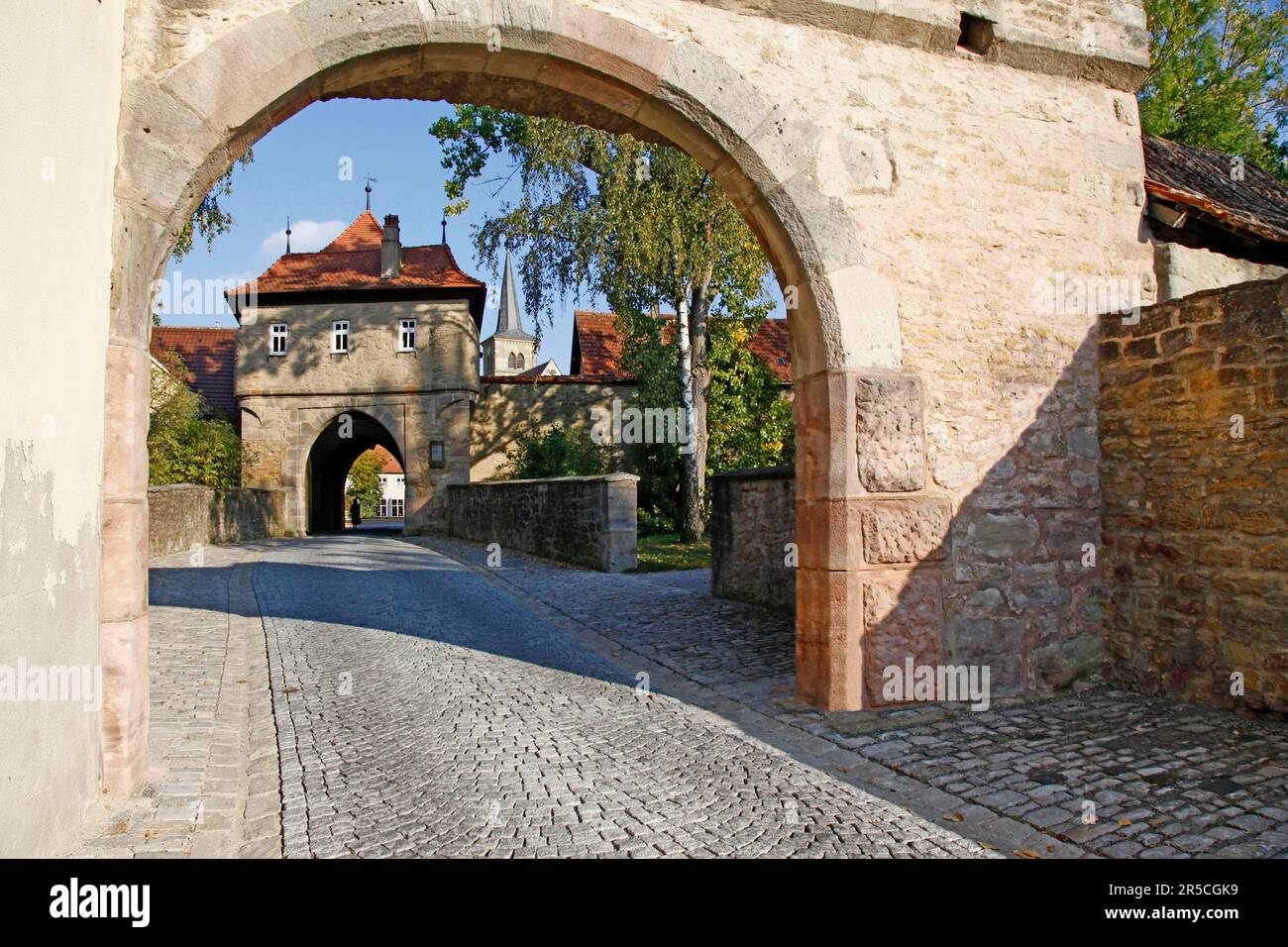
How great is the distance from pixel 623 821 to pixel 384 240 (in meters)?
23.7

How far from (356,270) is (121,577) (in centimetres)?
2296

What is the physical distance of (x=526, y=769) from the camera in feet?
12.7

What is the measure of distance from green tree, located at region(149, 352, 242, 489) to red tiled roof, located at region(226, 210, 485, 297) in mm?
3596

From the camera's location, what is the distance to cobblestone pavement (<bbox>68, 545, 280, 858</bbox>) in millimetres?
3082

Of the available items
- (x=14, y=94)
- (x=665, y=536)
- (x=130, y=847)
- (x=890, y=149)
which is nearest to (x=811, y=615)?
(x=890, y=149)

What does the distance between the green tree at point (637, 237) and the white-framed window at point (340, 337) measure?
6.86 m

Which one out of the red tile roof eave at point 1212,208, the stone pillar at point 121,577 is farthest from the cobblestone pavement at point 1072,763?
the red tile roof eave at point 1212,208

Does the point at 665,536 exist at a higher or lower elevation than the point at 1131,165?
lower

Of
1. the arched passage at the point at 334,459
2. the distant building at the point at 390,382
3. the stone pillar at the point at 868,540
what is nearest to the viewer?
the stone pillar at the point at 868,540

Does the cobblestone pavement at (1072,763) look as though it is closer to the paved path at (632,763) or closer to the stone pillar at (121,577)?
the paved path at (632,763)

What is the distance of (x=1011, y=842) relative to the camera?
3.08 metres

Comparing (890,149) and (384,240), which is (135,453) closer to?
(890,149)

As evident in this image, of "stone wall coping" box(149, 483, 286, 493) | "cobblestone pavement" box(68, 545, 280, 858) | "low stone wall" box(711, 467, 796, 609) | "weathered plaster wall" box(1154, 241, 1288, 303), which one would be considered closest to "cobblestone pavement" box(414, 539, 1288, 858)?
"low stone wall" box(711, 467, 796, 609)

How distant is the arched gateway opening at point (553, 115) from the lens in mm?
3553
